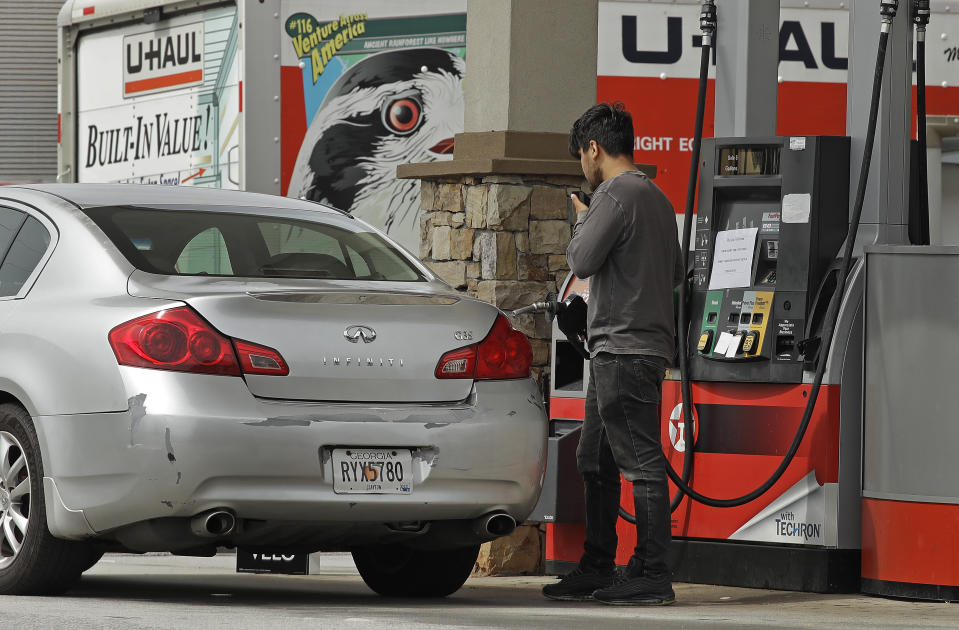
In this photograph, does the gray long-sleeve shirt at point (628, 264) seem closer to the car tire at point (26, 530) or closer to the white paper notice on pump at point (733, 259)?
the white paper notice on pump at point (733, 259)

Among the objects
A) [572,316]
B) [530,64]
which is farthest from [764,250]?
[530,64]

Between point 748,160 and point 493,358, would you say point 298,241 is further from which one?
point 748,160

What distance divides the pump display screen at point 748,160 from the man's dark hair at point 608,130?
97cm

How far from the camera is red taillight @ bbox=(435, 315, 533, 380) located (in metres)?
6.86

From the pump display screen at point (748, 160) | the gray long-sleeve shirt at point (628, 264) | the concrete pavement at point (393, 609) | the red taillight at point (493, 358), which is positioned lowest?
the concrete pavement at point (393, 609)

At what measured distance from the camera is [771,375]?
26.0 feet

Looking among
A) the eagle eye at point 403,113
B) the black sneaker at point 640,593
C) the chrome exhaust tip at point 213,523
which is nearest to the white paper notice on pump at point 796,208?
the black sneaker at point 640,593

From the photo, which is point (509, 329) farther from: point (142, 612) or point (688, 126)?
point (688, 126)

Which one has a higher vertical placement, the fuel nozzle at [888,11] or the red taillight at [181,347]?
the fuel nozzle at [888,11]

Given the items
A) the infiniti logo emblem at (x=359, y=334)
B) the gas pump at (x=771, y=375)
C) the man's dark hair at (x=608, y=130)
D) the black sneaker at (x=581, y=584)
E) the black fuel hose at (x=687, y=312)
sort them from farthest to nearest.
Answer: the black fuel hose at (x=687, y=312) < the gas pump at (x=771, y=375) < the black sneaker at (x=581, y=584) < the man's dark hair at (x=608, y=130) < the infiniti logo emblem at (x=359, y=334)

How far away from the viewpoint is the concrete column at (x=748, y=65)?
8.52 m

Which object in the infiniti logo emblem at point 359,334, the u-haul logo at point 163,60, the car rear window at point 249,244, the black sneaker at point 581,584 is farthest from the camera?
the u-haul logo at point 163,60

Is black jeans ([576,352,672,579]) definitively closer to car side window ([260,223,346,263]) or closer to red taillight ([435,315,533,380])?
red taillight ([435,315,533,380])

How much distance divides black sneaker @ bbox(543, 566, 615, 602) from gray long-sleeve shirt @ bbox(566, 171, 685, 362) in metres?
0.93
